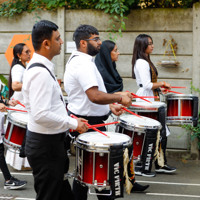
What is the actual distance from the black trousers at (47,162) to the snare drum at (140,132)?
1480 millimetres

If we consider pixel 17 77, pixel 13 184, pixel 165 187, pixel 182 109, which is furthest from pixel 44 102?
pixel 182 109

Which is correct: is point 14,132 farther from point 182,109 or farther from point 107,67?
point 182,109

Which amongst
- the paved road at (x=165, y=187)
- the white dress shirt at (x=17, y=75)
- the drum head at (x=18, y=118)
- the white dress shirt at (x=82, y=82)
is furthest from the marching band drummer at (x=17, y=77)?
the white dress shirt at (x=82, y=82)

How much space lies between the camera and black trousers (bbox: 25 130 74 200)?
2889mm

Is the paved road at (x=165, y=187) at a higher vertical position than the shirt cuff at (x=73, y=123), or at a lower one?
lower

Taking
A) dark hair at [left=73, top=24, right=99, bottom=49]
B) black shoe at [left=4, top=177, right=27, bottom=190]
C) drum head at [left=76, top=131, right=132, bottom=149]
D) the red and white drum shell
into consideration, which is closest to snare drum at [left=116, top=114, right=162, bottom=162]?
the red and white drum shell

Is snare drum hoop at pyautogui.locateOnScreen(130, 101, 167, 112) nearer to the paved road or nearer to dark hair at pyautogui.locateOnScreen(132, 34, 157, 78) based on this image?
dark hair at pyautogui.locateOnScreen(132, 34, 157, 78)

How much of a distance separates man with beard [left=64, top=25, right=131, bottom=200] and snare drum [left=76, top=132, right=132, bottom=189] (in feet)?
0.63

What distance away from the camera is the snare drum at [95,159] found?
3.18 metres

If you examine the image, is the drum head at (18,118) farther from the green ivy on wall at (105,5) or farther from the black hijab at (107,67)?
the green ivy on wall at (105,5)

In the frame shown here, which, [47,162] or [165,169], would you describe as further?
[165,169]

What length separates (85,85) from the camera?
3270 mm

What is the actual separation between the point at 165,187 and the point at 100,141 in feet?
7.27

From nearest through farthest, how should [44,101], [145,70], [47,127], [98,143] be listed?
[44,101] → [47,127] → [98,143] → [145,70]
